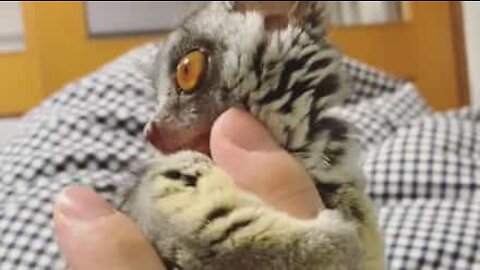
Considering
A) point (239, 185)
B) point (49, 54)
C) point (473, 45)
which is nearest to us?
point (239, 185)

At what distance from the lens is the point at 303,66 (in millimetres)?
317

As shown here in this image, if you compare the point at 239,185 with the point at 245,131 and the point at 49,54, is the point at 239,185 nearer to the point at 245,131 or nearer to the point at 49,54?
the point at 245,131

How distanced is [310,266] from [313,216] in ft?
0.06

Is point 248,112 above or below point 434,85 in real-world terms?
above

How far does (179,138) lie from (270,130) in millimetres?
31

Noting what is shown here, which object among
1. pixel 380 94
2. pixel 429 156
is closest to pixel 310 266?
pixel 429 156

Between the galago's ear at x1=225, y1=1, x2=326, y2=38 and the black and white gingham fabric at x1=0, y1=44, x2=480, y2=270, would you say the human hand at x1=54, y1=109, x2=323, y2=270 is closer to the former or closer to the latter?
the galago's ear at x1=225, y1=1, x2=326, y2=38

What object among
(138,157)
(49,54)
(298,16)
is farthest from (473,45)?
(298,16)

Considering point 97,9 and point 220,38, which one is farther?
point 97,9

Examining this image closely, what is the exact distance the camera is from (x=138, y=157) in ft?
2.64

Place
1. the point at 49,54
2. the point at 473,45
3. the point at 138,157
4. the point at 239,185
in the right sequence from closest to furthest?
the point at 239,185 → the point at 138,157 → the point at 49,54 → the point at 473,45

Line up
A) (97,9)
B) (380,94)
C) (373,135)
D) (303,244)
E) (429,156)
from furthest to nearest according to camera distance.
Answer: (97,9) < (380,94) < (373,135) < (429,156) < (303,244)

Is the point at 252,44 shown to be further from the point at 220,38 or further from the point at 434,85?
the point at 434,85

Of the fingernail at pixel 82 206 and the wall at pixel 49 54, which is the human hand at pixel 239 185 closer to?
the fingernail at pixel 82 206
